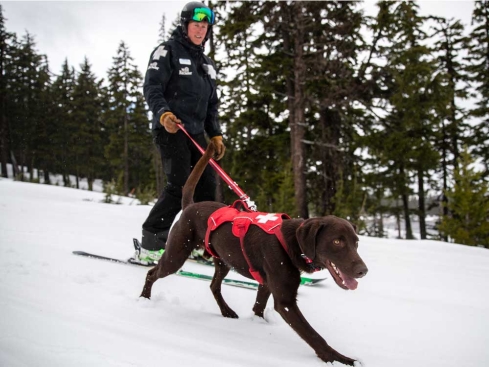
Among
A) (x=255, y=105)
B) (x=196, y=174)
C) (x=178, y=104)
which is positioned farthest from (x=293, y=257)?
(x=255, y=105)

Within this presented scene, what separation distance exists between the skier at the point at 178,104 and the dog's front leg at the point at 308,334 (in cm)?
206

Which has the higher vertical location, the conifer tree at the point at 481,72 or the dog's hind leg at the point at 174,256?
the conifer tree at the point at 481,72

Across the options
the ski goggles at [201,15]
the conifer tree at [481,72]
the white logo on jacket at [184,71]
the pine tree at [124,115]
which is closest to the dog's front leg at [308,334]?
the white logo on jacket at [184,71]

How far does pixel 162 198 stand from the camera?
12.9 feet

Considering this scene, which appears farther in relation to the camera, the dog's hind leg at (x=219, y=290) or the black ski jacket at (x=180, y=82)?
the black ski jacket at (x=180, y=82)

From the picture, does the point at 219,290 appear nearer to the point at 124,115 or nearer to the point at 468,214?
the point at 468,214

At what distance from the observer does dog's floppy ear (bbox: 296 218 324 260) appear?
6.69 feet

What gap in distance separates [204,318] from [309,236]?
1.17m

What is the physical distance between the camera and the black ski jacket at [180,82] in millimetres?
3783

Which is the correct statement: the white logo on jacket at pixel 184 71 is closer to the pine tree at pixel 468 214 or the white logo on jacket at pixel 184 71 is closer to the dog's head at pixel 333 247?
the dog's head at pixel 333 247

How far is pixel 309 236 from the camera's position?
2.05 m

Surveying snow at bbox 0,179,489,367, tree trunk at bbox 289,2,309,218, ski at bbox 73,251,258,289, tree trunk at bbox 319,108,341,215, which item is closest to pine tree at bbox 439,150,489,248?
tree trunk at bbox 319,108,341,215

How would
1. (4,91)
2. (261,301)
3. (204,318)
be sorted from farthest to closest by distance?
(4,91) → (261,301) → (204,318)

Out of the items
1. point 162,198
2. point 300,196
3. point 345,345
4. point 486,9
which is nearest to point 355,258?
point 345,345
